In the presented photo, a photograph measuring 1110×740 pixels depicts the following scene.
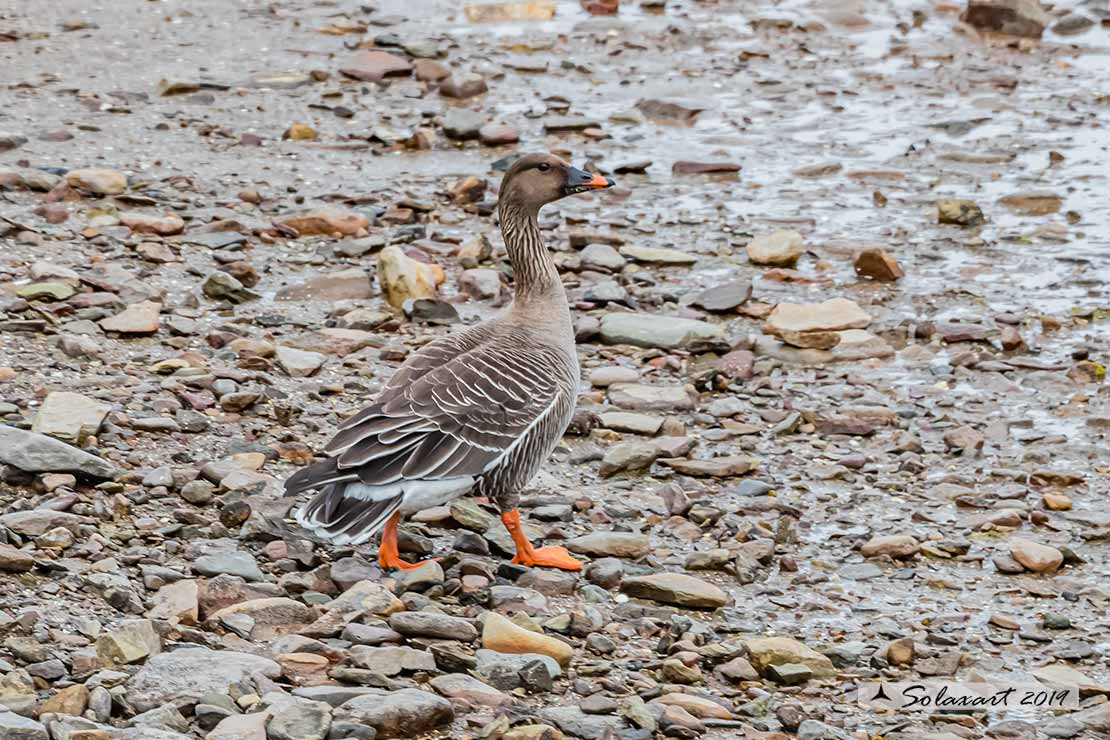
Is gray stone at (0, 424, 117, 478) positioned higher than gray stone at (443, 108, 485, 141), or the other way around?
gray stone at (443, 108, 485, 141)

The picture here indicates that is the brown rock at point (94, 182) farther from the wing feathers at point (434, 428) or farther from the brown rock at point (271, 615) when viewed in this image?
the brown rock at point (271, 615)

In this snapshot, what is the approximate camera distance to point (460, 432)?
7.49m

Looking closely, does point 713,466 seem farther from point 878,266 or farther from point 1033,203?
point 1033,203

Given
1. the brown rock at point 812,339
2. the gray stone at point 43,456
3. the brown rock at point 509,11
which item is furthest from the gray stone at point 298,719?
the brown rock at point 509,11

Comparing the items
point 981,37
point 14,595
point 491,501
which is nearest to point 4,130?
point 491,501

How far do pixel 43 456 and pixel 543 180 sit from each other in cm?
331

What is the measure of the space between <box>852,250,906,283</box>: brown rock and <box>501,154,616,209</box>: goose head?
389 cm

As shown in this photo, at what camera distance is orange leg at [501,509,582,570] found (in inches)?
300

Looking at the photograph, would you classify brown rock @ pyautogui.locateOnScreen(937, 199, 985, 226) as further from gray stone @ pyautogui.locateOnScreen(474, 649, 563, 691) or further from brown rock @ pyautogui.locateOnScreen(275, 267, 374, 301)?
gray stone @ pyautogui.locateOnScreen(474, 649, 563, 691)

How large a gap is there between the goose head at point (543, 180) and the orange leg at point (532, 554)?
7.17 ft

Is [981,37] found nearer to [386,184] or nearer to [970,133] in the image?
[970,133]

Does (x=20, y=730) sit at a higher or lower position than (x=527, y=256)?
lower

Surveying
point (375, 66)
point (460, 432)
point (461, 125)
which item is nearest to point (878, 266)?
point (461, 125)

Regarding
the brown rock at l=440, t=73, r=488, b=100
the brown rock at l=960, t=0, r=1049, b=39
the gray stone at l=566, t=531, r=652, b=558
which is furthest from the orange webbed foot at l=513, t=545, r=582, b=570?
the brown rock at l=960, t=0, r=1049, b=39
